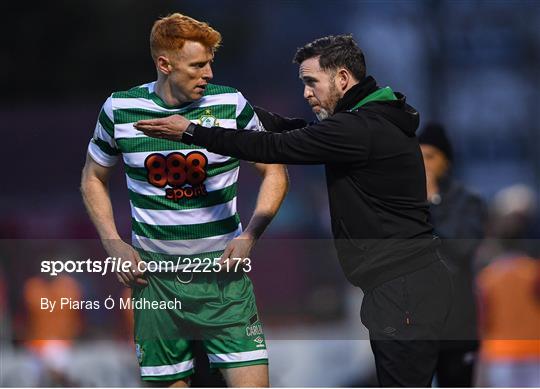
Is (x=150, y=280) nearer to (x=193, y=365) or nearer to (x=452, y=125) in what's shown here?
(x=193, y=365)

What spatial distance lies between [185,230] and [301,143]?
0.58 metres

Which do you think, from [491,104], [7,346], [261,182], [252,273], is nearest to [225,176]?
[261,182]

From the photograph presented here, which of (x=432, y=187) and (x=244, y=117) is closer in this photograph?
(x=244, y=117)

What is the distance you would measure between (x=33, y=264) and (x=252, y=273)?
1.10m

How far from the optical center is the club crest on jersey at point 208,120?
165 inches

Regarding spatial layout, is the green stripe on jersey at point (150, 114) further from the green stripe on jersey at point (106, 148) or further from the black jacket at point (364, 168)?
the black jacket at point (364, 168)

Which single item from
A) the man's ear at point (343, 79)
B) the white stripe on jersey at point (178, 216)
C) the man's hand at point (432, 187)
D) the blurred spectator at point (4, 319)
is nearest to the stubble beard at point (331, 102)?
the man's ear at point (343, 79)

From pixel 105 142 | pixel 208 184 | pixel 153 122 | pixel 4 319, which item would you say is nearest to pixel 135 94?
pixel 105 142

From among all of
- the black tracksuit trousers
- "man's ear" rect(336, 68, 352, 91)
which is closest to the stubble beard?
"man's ear" rect(336, 68, 352, 91)

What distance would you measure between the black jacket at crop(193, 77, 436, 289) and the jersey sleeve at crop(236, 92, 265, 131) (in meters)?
0.27

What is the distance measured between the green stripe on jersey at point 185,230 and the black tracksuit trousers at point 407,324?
24.0 inches

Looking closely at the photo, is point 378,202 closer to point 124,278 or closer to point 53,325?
point 124,278

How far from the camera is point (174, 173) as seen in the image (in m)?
4.16

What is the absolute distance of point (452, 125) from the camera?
5.25 meters
